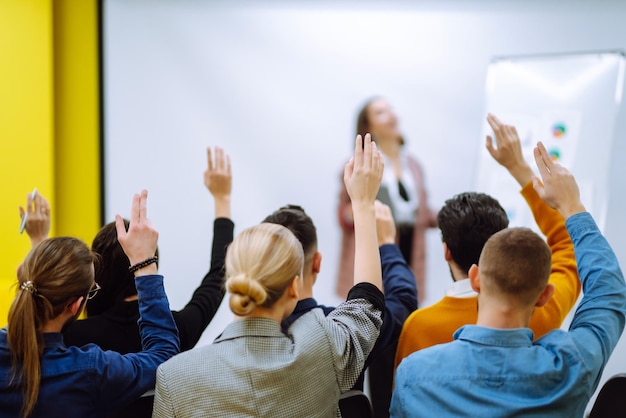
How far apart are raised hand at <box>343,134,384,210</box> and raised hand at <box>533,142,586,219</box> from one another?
15.9 inches

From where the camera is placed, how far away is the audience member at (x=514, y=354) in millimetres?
1297

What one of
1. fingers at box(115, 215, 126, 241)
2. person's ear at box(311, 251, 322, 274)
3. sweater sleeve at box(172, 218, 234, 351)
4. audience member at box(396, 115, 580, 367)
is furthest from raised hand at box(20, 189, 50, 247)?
audience member at box(396, 115, 580, 367)

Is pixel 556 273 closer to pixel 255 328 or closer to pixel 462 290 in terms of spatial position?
pixel 462 290

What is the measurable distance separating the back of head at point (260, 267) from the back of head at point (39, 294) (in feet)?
1.11

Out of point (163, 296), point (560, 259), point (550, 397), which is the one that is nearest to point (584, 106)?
point (560, 259)

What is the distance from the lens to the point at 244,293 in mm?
1279

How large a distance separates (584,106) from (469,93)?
57cm

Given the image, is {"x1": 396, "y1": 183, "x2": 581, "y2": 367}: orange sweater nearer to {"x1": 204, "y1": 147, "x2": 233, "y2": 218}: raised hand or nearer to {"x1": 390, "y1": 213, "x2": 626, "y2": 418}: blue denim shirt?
{"x1": 390, "y1": 213, "x2": 626, "y2": 418}: blue denim shirt

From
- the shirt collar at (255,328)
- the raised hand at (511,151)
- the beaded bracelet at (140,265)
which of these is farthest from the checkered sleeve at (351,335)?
the raised hand at (511,151)

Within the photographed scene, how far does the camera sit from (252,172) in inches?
138

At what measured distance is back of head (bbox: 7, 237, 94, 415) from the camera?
4.36ft

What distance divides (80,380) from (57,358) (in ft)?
0.23

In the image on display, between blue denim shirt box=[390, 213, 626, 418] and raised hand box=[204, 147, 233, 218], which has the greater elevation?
raised hand box=[204, 147, 233, 218]

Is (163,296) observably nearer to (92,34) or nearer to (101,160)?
(101,160)
